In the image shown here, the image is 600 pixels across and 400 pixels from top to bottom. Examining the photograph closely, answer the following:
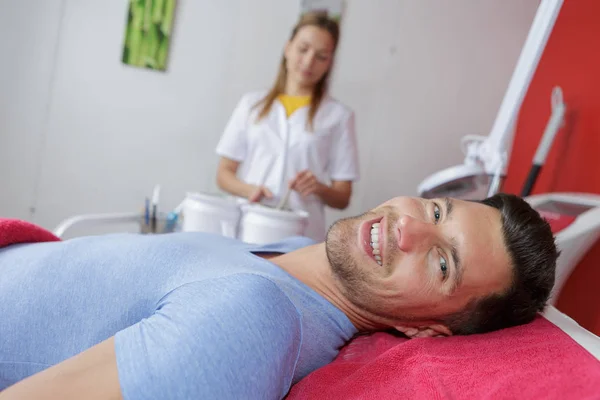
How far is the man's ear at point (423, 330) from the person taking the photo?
1103 mm

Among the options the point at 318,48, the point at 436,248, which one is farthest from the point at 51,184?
the point at 436,248

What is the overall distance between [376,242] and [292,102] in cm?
118

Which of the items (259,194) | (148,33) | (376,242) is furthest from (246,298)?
(148,33)

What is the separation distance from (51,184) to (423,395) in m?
2.67

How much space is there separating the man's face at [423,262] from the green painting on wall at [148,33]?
2162 millimetres

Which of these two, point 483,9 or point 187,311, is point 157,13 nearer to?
point 483,9

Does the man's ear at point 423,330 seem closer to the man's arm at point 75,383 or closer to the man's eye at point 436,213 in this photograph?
the man's eye at point 436,213

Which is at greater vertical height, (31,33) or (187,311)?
(31,33)

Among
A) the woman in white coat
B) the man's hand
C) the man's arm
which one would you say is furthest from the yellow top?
the man's arm

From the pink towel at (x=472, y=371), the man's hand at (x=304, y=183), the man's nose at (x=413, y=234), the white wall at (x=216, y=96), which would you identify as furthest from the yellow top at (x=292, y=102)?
the pink towel at (x=472, y=371)

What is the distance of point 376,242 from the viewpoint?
1.09 metres

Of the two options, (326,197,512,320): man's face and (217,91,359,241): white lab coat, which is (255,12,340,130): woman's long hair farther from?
(326,197,512,320): man's face

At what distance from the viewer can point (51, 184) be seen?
9.57ft

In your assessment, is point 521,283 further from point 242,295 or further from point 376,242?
point 242,295
